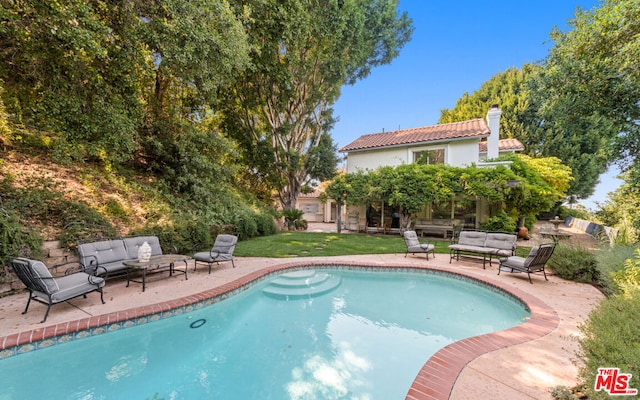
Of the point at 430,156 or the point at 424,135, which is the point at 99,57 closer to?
the point at 430,156

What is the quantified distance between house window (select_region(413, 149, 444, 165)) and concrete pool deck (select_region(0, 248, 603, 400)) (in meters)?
9.36

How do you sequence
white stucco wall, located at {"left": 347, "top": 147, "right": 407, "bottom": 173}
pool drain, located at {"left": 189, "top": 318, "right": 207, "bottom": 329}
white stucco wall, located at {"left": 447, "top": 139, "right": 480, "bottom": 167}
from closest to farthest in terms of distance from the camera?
pool drain, located at {"left": 189, "top": 318, "right": 207, "bottom": 329} < white stucco wall, located at {"left": 447, "top": 139, "right": 480, "bottom": 167} < white stucco wall, located at {"left": 347, "top": 147, "right": 407, "bottom": 173}

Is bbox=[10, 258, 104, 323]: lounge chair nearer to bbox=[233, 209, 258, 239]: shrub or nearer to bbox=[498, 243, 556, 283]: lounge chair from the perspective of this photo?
bbox=[233, 209, 258, 239]: shrub

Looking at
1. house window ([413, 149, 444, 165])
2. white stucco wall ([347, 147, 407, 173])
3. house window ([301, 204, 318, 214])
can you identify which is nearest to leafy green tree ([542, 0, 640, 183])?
house window ([413, 149, 444, 165])

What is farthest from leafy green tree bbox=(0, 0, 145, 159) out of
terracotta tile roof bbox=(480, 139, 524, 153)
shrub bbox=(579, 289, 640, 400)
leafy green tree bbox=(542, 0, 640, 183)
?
terracotta tile roof bbox=(480, 139, 524, 153)

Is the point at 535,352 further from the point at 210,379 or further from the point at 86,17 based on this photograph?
the point at 86,17

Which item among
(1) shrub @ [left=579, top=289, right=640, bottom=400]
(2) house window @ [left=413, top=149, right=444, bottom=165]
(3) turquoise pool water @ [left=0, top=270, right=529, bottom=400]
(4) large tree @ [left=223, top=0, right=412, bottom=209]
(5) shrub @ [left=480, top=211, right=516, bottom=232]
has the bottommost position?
(3) turquoise pool water @ [left=0, top=270, right=529, bottom=400]

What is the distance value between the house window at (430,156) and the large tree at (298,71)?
243 inches

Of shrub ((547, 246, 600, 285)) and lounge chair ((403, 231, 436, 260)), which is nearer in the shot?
shrub ((547, 246, 600, 285))

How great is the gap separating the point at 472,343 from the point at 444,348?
46 centimetres

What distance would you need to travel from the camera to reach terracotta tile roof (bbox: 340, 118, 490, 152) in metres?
15.0

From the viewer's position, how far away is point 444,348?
10.9ft

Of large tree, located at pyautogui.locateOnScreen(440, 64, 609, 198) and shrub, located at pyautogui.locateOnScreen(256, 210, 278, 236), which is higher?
large tree, located at pyautogui.locateOnScreen(440, 64, 609, 198)

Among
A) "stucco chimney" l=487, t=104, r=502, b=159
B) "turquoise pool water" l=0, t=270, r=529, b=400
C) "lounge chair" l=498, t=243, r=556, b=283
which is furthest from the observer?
"stucco chimney" l=487, t=104, r=502, b=159
